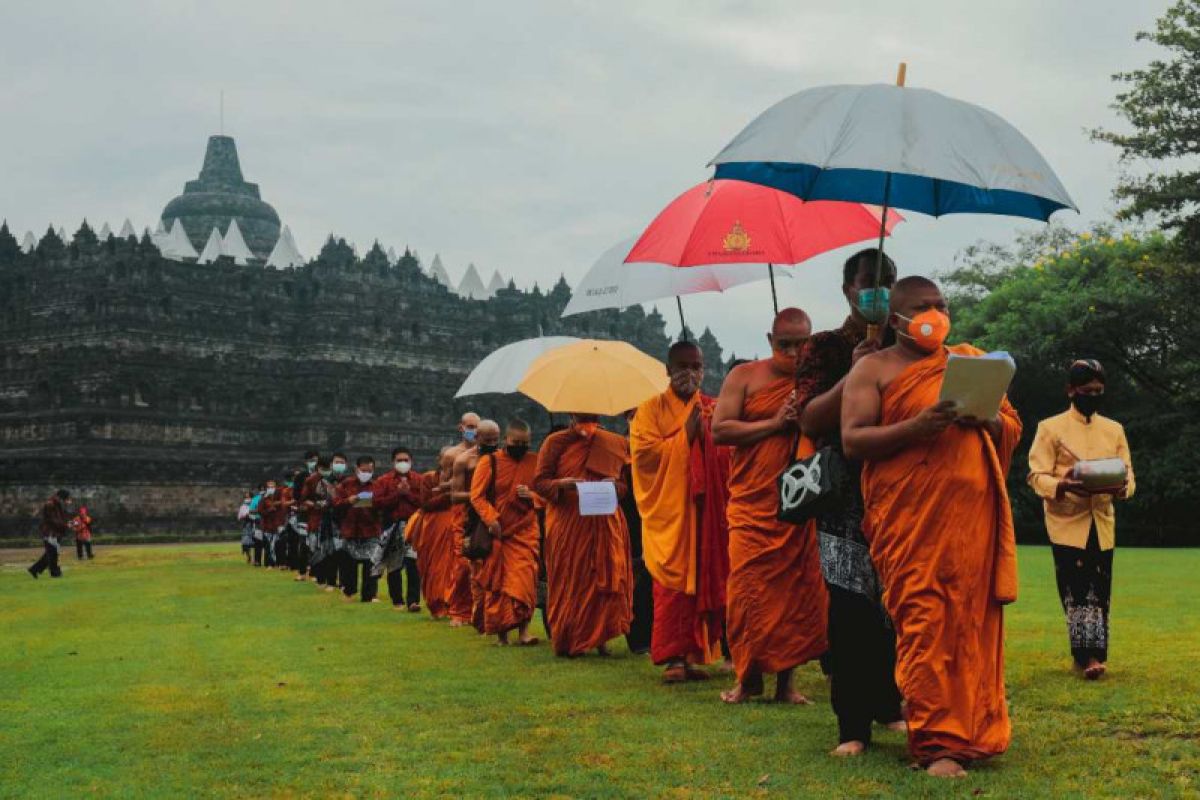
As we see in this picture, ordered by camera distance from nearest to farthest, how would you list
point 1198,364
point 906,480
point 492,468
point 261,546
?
point 906,480, point 492,468, point 261,546, point 1198,364

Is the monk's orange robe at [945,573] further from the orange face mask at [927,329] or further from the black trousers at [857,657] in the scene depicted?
the black trousers at [857,657]

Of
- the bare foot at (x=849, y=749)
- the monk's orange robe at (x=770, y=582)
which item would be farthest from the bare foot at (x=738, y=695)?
the bare foot at (x=849, y=749)

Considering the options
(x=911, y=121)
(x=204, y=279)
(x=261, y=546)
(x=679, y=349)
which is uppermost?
(x=204, y=279)

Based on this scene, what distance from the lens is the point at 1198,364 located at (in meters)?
29.0

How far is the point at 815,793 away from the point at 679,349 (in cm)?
361

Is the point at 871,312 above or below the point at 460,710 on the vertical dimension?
above

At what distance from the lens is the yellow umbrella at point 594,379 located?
9.38m

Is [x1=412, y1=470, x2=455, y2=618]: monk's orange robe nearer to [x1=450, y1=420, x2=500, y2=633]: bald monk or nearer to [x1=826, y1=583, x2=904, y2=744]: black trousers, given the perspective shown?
[x1=450, y1=420, x2=500, y2=633]: bald monk

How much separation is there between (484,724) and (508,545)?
13.5 ft

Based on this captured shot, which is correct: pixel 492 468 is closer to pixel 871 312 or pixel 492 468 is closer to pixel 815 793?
pixel 871 312

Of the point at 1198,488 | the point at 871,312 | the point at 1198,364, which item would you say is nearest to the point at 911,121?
the point at 871,312

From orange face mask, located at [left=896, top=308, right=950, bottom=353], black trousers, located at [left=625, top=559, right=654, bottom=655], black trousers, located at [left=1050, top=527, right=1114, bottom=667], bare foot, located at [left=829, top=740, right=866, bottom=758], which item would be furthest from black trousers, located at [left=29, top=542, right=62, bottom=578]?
orange face mask, located at [left=896, top=308, right=950, bottom=353]

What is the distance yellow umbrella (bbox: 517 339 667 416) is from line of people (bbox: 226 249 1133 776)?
39 centimetres

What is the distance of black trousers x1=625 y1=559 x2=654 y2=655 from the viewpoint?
9.60 metres
